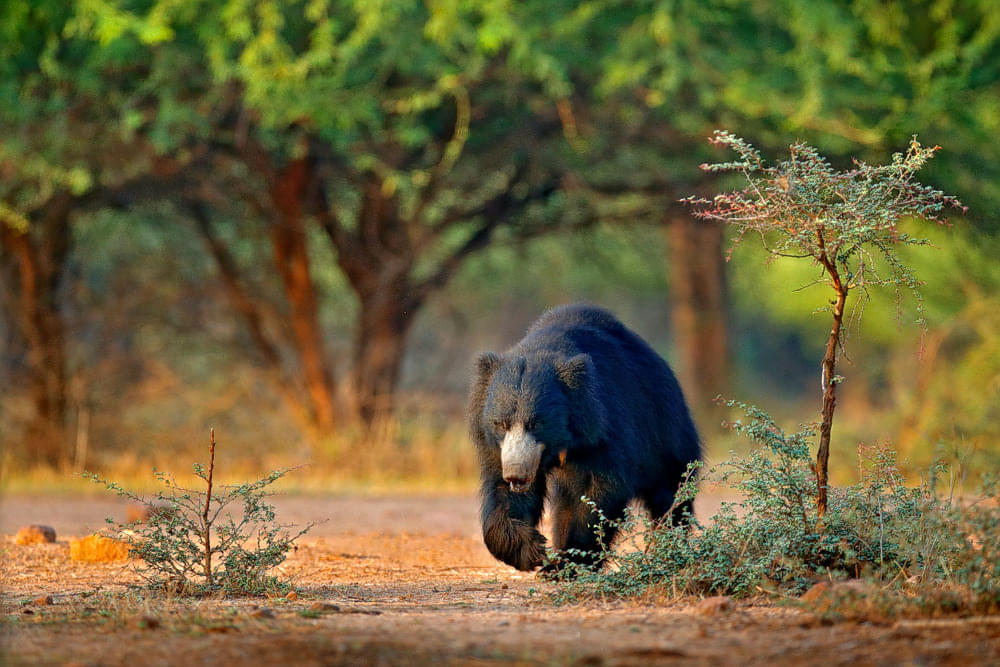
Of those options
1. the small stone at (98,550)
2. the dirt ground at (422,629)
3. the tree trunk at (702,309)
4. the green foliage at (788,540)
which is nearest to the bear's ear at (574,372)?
the green foliage at (788,540)

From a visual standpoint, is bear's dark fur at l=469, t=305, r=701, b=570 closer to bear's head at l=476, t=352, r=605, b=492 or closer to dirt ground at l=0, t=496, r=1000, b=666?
bear's head at l=476, t=352, r=605, b=492

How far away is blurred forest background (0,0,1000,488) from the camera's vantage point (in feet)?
38.2

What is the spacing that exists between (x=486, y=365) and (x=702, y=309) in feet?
46.3

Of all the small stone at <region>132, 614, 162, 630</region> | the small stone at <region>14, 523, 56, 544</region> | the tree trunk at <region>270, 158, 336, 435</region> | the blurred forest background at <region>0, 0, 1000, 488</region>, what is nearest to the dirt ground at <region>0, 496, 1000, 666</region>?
the small stone at <region>132, 614, 162, 630</region>

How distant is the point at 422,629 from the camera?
4281 millimetres

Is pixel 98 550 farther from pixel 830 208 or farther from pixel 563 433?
pixel 830 208

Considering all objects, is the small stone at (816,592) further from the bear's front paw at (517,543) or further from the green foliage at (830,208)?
the bear's front paw at (517,543)

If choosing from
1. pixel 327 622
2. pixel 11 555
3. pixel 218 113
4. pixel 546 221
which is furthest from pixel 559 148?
pixel 327 622

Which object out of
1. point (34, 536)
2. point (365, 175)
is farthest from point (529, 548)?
point (365, 175)

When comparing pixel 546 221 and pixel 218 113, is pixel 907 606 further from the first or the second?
pixel 546 221

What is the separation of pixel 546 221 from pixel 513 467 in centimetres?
981

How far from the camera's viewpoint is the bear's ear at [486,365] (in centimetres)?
592

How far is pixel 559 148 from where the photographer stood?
45.6 ft

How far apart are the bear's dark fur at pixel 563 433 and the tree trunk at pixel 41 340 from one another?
30.1ft
